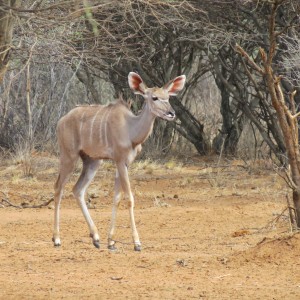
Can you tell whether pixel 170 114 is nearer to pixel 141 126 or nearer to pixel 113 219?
pixel 141 126

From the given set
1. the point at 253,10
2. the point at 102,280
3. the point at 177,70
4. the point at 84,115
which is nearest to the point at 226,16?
the point at 253,10

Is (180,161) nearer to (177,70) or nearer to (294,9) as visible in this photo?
(177,70)

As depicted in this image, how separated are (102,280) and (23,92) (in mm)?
14157

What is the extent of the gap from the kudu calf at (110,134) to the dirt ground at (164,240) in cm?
58

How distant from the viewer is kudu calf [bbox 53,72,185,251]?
36.7ft

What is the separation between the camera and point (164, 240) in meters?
11.5

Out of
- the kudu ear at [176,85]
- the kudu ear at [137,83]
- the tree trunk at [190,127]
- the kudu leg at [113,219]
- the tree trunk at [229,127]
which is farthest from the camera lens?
the tree trunk at [229,127]

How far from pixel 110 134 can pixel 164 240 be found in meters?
1.32

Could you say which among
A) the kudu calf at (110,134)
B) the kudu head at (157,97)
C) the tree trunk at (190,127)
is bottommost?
the tree trunk at (190,127)

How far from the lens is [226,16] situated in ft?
56.9

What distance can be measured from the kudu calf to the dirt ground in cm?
58

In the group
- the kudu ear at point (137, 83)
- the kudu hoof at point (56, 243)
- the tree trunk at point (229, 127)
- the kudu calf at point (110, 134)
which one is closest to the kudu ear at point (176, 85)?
the kudu calf at point (110, 134)

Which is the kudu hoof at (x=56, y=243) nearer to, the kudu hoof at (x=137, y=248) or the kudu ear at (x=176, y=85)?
the kudu hoof at (x=137, y=248)

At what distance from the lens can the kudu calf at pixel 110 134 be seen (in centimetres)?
1119
